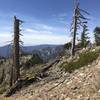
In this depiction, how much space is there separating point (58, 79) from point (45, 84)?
1.20 metres

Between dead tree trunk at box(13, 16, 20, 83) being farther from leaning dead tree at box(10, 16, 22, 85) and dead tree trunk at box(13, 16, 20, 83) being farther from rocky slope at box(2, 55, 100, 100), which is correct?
rocky slope at box(2, 55, 100, 100)

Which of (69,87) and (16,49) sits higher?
(16,49)

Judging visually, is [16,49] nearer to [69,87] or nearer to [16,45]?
[16,45]

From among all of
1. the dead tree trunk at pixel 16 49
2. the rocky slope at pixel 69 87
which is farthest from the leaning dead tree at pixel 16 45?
the rocky slope at pixel 69 87

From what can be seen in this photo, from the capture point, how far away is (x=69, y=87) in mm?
17984

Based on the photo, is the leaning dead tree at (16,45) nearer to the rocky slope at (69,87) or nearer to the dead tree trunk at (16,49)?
the dead tree trunk at (16,49)

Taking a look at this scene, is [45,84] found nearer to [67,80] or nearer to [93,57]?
[67,80]

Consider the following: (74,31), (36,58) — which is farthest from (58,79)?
(36,58)

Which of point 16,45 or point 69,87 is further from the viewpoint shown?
point 16,45

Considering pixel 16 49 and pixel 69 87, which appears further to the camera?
pixel 16 49

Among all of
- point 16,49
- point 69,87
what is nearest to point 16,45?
point 16,49

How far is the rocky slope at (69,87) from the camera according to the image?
16236 millimetres

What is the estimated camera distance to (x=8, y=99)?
2088 cm

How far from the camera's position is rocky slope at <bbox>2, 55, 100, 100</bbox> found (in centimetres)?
1624
